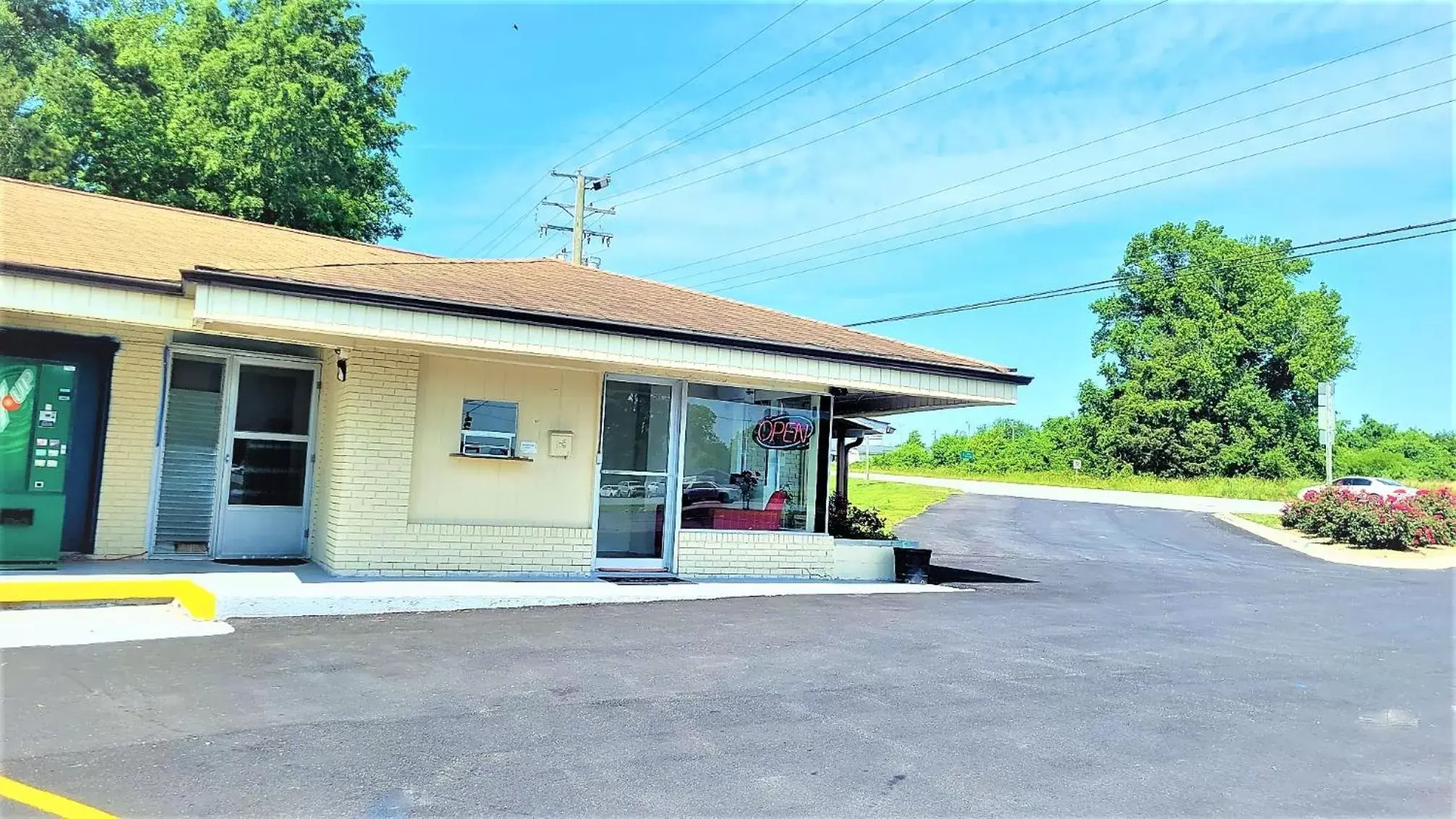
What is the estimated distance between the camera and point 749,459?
1242 centimetres

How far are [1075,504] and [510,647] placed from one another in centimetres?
3488

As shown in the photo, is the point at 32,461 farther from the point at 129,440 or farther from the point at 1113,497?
the point at 1113,497

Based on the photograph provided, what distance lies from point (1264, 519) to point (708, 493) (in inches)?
1100

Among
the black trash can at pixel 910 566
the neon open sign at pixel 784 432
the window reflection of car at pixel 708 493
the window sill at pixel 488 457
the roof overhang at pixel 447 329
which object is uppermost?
the roof overhang at pixel 447 329

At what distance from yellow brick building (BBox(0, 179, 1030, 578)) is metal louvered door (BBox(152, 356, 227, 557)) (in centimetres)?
2

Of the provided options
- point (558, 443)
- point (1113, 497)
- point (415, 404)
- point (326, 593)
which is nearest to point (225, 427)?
point (415, 404)

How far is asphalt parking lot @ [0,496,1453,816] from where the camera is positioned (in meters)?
4.52

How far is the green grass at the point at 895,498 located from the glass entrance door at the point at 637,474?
47.7 feet

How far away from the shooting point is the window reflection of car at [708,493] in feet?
39.4

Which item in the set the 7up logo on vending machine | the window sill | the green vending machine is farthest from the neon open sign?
the 7up logo on vending machine

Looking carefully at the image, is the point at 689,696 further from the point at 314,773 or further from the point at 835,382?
the point at 835,382

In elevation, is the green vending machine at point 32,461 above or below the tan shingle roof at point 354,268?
below

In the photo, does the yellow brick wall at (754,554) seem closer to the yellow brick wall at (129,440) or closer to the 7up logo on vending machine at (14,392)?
the yellow brick wall at (129,440)

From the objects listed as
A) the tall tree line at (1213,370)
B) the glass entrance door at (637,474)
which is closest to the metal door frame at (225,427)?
the glass entrance door at (637,474)
